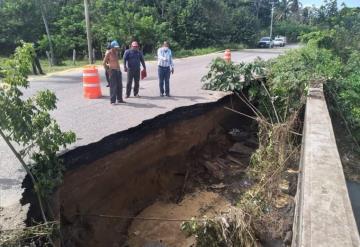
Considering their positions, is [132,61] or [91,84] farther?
[91,84]

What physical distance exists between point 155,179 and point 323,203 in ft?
15.7

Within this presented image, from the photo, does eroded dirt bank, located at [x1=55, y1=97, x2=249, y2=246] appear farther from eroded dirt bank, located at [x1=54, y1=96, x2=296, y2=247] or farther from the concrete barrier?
the concrete barrier

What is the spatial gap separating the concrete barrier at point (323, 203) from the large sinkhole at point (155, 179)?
6.05 ft

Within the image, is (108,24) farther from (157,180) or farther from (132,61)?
(157,180)

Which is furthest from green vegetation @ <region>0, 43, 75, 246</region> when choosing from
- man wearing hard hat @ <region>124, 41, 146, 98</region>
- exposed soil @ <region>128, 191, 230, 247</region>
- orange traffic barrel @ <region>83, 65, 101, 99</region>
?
orange traffic barrel @ <region>83, 65, 101, 99</region>

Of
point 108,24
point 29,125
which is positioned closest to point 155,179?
point 29,125

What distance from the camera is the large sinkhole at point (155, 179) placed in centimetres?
594

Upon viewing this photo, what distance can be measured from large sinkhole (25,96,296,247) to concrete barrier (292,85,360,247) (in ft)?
6.05

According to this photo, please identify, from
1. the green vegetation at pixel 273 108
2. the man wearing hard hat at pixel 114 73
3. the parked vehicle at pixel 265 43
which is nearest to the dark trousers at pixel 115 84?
the man wearing hard hat at pixel 114 73

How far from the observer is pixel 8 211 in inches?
170

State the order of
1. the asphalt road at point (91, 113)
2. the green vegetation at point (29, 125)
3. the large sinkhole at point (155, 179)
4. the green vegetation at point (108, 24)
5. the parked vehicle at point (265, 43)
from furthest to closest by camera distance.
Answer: the parked vehicle at point (265, 43) → the green vegetation at point (108, 24) → the large sinkhole at point (155, 179) → the asphalt road at point (91, 113) → the green vegetation at point (29, 125)

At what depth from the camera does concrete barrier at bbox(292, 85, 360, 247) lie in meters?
3.10

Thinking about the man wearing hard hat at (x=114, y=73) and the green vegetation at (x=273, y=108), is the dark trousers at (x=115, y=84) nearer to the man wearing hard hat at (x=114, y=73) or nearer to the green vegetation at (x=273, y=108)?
the man wearing hard hat at (x=114, y=73)

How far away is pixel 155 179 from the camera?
26.2 feet
